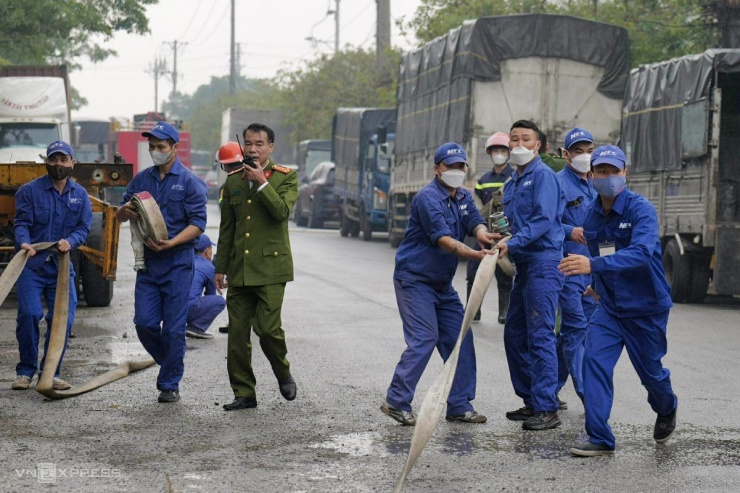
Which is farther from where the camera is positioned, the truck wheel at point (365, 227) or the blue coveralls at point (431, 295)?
the truck wheel at point (365, 227)

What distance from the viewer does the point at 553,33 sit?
936 inches

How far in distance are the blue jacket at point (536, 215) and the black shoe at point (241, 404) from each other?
188 cm

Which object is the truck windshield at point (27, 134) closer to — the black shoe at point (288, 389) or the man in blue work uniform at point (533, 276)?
the black shoe at point (288, 389)

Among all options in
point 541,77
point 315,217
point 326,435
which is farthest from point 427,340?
point 315,217

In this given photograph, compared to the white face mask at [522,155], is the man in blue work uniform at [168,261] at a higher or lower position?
lower

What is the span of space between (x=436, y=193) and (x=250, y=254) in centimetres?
125

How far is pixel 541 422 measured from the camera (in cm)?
801

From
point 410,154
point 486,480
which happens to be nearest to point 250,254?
point 486,480

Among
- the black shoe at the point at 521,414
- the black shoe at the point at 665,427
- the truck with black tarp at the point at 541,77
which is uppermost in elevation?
the truck with black tarp at the point at 541,77

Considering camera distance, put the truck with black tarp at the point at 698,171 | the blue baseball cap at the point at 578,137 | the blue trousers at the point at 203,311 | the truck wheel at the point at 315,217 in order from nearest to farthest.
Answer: the blue baseball cap at the point at 578,137
the blue trousers at the point at 203,311
the truck with black tarp at the point at 698,171
the truck wheel at the point at 315,217

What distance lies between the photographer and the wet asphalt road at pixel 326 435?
21.5 feet

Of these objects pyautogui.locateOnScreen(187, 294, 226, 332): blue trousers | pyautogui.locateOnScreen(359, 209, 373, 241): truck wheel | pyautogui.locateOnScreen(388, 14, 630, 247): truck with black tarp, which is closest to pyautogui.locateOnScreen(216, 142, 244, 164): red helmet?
pyautogui.locateOnScreen(187, 294, 226, 332): blue trousers

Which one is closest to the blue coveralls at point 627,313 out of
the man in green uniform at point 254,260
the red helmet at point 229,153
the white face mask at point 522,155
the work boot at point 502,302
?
the white face mask at point 522,155

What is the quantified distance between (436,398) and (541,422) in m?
1.41
